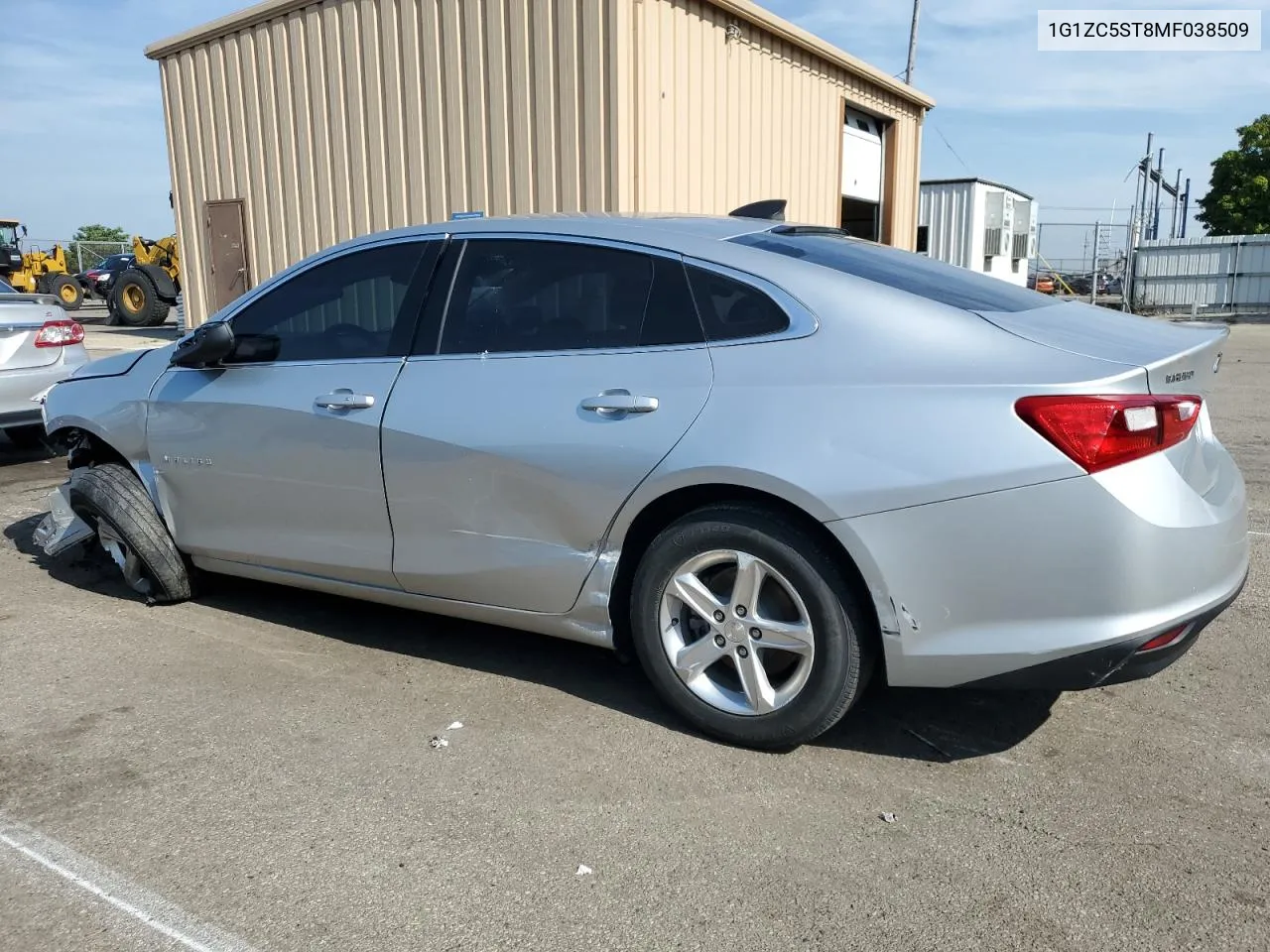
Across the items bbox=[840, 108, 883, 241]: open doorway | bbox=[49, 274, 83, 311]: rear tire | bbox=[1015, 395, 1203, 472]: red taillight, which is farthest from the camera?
bbox=[49, 274, 83, 311]: rear tire

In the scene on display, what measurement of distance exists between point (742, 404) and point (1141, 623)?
116 cm

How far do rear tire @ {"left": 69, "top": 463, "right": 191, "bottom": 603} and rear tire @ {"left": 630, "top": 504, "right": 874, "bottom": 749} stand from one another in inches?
89.2

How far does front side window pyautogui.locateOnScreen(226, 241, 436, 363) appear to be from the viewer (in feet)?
12.3

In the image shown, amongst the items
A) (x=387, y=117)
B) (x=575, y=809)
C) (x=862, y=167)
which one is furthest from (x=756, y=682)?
(x=862, y=167)

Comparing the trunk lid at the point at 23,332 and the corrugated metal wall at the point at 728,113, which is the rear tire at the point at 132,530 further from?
the corrugated metal wall at the point at 728,113

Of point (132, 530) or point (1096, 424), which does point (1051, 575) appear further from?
point (132, 530)

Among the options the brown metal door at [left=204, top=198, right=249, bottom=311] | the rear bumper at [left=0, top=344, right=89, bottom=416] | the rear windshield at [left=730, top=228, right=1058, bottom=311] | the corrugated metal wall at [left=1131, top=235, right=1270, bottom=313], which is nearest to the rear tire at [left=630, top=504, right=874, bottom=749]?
the rear windshield at [left=730, top=228, right=1058, bottom=311]

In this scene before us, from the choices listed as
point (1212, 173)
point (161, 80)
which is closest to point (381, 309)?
point (161, 80)

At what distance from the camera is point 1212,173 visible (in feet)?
136

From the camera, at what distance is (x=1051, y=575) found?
8.57ft

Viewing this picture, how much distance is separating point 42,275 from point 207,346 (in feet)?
85.7

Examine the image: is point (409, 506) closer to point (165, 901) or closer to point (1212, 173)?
point (165, 901)

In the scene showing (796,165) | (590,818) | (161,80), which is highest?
(161,80)

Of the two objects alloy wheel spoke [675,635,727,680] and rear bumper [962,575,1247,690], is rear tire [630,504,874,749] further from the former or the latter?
rear bumper [962,575,1247,690]
